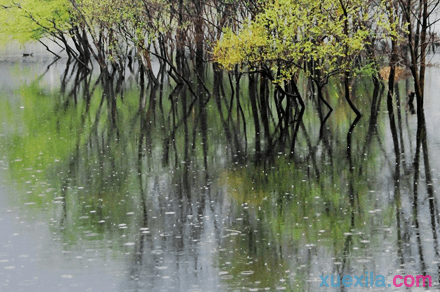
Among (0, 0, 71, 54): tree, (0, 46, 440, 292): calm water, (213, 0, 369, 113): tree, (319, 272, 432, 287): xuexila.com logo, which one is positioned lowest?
(319, 272, 432, 287): xuexila.com logo

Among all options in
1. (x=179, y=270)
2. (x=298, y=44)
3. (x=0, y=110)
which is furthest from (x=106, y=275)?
(x=0, y=110)

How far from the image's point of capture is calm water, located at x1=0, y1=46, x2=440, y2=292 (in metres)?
11.2

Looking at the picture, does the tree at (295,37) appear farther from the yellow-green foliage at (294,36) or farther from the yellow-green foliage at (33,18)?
the yellow-green foliage at (33,18)

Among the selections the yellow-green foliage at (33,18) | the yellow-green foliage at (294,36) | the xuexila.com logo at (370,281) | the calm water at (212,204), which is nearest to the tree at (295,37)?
the yellow-green foliage at (294,36)

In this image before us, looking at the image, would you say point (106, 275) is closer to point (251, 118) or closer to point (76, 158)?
point (76, 158)

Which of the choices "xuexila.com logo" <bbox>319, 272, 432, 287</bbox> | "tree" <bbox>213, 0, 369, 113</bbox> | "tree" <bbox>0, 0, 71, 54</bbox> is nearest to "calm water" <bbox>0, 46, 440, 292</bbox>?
"xuexila.com logo" <bbox>319, 272, 432, 287</bbox>

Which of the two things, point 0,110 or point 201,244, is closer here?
point 201,244

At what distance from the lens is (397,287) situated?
10.3 metres

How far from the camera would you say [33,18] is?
178 ft

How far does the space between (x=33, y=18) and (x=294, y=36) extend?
33.5 metres

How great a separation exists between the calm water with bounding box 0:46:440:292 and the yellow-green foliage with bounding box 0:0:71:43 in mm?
29933

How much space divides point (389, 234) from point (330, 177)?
17.1ft

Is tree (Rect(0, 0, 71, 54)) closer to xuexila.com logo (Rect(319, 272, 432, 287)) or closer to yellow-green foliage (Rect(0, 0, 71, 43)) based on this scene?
yellow-green foliage (Rect(0, 0, 71, 43))

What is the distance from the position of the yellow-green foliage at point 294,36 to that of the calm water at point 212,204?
2.64 metres
